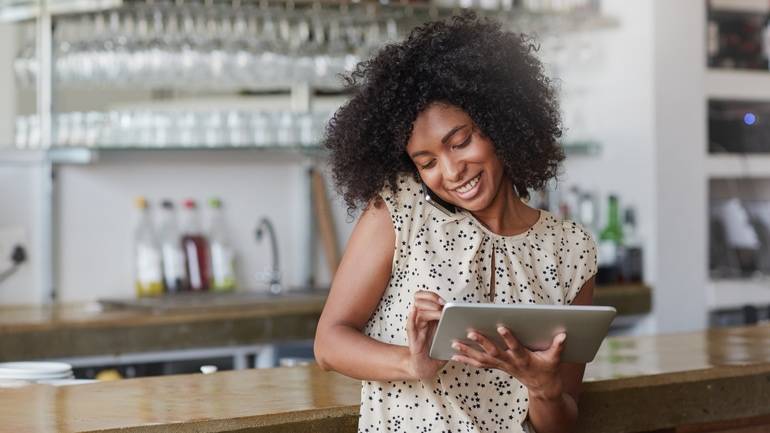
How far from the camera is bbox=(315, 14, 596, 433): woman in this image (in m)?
2.20

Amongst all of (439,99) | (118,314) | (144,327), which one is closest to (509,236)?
(439,99)

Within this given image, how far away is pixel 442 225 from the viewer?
2277 mm

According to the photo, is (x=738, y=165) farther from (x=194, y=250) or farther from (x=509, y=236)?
(x=509, y=236)

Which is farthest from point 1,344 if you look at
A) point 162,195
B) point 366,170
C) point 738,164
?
point 738,164

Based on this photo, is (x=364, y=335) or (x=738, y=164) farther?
(x=738, y=164)

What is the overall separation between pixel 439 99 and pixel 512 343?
472mm

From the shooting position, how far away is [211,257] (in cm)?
526

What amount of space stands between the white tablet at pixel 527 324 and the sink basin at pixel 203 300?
8.78 ft

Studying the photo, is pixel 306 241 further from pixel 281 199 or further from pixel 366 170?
pixel 366 170

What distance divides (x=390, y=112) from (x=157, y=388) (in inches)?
30.1

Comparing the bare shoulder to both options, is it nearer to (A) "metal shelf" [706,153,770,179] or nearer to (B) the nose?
(B) the nose

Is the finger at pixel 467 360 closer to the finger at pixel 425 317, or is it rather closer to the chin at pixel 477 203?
the finger at pixel 425 317

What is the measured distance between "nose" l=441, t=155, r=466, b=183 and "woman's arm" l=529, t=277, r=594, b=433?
36 centimetres

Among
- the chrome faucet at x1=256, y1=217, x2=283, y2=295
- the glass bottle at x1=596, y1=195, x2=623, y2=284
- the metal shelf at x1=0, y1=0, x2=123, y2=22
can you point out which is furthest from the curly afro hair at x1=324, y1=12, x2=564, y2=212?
the glass bottle at x1=596, y1=195, x2=623, y2=284
